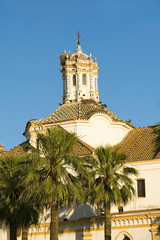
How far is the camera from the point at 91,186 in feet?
135

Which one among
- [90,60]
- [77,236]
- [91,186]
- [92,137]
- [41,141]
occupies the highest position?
[90,60]

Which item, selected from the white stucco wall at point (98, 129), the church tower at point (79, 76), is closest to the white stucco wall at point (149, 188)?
the white stucco wall at point (98, 129)

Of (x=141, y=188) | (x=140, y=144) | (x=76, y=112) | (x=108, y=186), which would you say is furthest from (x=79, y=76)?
(x=108, y=186)

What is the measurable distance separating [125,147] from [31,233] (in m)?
14.1

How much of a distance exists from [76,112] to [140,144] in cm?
904

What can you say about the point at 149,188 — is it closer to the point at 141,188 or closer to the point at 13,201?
the point at 141,188

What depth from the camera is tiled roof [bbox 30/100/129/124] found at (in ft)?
190

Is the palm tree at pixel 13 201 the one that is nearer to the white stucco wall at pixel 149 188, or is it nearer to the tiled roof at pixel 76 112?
the white stucco wall at pixel 149 188

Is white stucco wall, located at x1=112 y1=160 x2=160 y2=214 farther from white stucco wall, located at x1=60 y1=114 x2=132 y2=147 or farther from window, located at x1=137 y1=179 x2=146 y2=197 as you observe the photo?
white stucco wall, located at x1=60 y1=114 x2=132 y2=147

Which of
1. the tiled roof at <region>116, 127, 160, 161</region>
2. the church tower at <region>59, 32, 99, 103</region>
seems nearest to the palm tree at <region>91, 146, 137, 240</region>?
the tiled roof at <region>116, 127, 160, 161</region>

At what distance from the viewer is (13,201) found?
4166cm

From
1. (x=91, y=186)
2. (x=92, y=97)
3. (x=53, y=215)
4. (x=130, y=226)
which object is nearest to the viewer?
(x=53, y=215)

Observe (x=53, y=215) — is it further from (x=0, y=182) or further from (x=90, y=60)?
(x=90, y=60)

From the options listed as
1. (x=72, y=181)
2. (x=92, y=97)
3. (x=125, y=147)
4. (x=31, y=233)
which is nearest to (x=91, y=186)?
(x=72, y=181)
